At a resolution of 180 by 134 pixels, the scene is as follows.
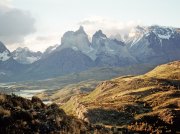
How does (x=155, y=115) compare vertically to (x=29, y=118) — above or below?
below

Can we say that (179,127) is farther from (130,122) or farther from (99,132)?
(99,132)

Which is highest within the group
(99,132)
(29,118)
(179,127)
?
(29,118)

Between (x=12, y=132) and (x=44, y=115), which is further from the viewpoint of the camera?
(x=44, y=115)

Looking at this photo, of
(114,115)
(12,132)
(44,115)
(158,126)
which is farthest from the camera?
(114,115)

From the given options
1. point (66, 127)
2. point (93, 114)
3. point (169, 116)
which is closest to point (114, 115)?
point (93, 114)

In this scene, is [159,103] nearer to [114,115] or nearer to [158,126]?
[114,115]

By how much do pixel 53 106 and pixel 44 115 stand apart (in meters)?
7.39

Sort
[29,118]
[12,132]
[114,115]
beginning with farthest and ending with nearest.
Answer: [114,115]
[29,118]
[12,132]

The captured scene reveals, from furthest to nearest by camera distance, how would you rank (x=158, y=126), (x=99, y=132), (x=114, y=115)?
(x=114, y=115) < (x=158, y=126) < (x=99, y=132)

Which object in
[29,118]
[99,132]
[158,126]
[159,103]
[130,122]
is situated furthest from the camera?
[159,103]

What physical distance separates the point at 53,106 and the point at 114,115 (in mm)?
78107

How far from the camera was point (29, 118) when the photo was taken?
142 feet

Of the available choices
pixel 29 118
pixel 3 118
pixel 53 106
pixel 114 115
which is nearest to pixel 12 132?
pixel 3 118

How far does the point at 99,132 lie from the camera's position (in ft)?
171
